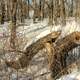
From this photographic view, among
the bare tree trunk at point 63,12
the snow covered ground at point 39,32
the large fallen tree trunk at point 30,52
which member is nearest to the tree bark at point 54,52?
the large fallen tree trunk at point 30,52

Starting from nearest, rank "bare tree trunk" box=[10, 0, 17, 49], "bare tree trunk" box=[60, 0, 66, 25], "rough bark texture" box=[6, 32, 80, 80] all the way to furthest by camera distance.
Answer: "rough bark texture" box=[6, 32, 80, 80], "bare tree trunk" box=[10, 0, 17, 49], "bare tree trunk" box=[60, 0, 66, 25]

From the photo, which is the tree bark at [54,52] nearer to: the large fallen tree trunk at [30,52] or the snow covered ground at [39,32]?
the large fallen tree trunk at [30,52]

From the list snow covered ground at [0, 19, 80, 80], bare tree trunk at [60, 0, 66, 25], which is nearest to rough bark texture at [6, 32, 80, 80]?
snow covered ground at [0, 19, 80, 80]

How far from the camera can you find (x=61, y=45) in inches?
123

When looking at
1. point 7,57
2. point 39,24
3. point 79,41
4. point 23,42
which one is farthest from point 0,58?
point 39,24

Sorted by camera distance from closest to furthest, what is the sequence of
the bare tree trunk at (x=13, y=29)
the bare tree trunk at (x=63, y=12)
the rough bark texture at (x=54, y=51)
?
the rough bark texture at (x=54, y=51)
the bare tree trunk at (x=13, y=29)
the bare tree trunk at (x=63, y=12)

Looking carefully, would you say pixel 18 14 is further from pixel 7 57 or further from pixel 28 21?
pixel 7 57

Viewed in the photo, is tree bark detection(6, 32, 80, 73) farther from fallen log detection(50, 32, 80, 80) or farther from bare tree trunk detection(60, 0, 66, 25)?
bare tree trunk detection(60, 0, 66, 25)

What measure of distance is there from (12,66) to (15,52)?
16 cm

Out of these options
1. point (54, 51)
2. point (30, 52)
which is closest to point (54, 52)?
point (54, 51)

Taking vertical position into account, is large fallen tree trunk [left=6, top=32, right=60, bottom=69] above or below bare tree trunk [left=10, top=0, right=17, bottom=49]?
below

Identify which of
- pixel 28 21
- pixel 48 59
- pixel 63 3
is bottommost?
pixel 48 59

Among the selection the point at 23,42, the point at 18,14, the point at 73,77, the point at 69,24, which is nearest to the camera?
the point at 73,77

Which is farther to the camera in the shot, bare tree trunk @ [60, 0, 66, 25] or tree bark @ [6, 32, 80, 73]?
bare tree trunk @ [60, 0, 66, 25]
